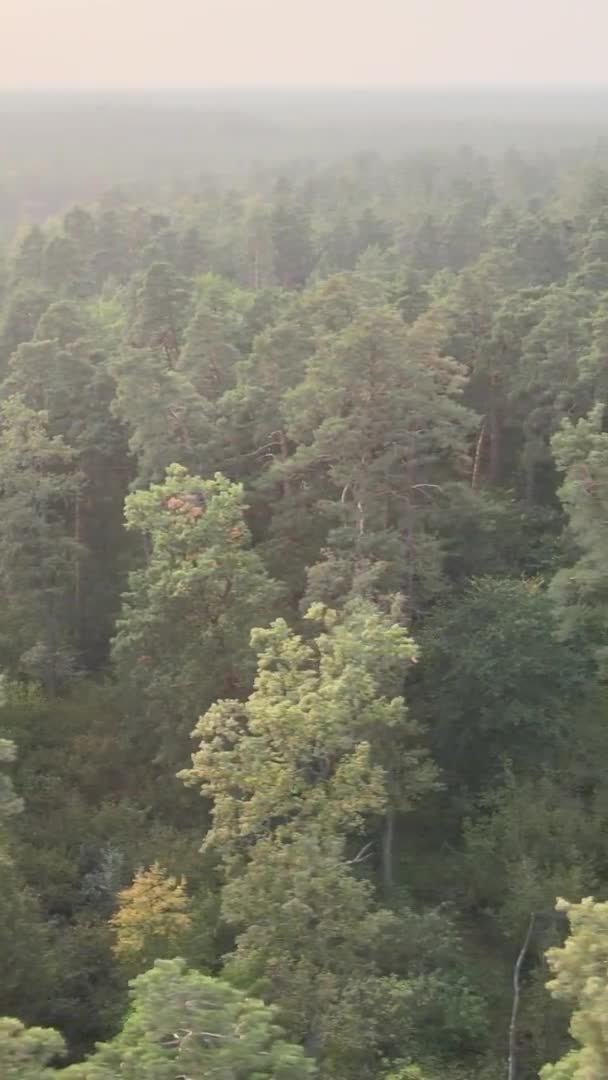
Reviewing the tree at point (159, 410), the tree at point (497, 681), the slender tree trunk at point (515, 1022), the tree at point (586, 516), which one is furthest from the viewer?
the tree at point (159, 410)

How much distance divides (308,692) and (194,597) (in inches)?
283

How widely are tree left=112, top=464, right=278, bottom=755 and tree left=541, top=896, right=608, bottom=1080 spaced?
12.8 m

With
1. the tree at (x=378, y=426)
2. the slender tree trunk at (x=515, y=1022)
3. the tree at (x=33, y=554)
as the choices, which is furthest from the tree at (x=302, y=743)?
the tree at (x=33, y=554)

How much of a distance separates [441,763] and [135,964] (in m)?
10.2

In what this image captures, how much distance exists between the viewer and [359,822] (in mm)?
17141

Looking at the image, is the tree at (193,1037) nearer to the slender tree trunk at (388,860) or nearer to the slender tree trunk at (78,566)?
the slender tree trunk at (388,860)

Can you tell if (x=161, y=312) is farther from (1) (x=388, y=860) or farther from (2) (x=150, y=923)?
(2) (x=150, y=923)

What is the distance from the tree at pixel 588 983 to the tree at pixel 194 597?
1275 cm

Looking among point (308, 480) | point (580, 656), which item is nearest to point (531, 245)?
point (308, 480)

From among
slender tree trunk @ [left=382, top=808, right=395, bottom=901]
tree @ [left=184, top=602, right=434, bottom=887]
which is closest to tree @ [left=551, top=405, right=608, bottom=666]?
tree @ [left=184, top=602, right=434, bottom=887]

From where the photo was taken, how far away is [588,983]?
10273 mm

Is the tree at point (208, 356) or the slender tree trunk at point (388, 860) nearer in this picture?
the slender tree trunk at point (388, 860)

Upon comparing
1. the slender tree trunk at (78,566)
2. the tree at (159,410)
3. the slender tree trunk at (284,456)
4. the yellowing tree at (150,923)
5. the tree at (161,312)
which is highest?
the tree at (161,312)

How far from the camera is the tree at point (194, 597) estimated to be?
76.8 feet
